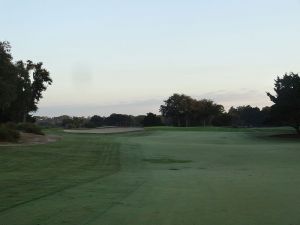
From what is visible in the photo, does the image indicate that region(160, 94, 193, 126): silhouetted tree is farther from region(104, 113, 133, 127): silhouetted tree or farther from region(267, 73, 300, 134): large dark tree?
region(267, 73, 300, 134): large dark tree

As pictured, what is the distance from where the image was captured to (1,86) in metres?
38.5

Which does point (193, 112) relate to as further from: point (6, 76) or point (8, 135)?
point (8, 135)

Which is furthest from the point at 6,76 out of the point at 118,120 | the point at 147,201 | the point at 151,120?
the point at 118,120

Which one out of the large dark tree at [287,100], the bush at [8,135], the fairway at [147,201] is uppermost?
the large dark tree at [287,100]

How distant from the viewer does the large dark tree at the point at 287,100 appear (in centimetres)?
5684

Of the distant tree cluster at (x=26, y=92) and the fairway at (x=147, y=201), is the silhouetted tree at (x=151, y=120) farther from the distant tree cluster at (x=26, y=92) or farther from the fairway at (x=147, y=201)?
the fairway at (x=147, y=201)

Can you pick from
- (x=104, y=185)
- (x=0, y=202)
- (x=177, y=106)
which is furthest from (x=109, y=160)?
(x=177, y=106)

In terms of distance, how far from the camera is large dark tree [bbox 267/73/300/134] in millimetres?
56844

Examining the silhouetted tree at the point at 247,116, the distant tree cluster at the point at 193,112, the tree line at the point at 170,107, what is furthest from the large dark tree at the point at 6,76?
the silhouetted tree at the point at 247,116

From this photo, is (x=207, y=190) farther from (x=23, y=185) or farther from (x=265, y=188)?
(x=23, y=185)

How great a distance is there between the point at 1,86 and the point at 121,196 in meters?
28.9

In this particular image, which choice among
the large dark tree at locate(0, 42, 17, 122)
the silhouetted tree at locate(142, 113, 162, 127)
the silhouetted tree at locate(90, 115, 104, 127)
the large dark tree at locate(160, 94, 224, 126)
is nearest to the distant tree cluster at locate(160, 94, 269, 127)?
the large dark tree at locate(160, 94, 224, 126)

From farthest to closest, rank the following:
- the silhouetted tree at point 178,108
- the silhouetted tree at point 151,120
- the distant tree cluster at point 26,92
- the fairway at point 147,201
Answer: the silhouetted tree at point 178,108 → the silhouetted tree at point 151,120 → the distant tree cluster at point 26,92 → the fairway at point 147,201

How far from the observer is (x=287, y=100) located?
5781 centimetres
